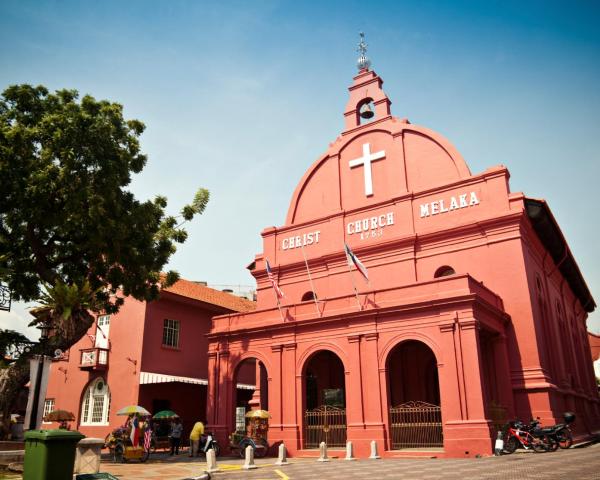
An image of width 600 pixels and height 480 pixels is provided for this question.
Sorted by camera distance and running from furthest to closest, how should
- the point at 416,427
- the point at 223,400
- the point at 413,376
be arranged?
the point at 223,400, the point at 413,376, the point at 416,427

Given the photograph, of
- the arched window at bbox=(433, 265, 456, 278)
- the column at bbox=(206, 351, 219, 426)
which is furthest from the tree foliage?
the arched window at bbox=(433, 265, 456, 278)

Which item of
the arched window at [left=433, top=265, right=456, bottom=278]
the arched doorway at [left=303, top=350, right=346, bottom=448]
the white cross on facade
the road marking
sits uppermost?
the white cross on facade

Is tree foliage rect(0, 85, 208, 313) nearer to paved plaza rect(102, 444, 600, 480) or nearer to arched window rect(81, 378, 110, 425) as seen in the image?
paved plaza rect(102, 444, 600, 480)

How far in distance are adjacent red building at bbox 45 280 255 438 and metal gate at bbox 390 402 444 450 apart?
37.3ft

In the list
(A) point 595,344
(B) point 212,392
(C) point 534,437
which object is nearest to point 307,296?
(B) point 212,392

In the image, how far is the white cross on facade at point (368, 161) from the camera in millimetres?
24281

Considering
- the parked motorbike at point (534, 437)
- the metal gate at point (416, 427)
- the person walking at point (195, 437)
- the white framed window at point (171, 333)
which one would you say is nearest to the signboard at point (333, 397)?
the metal gate at point (416, 427)

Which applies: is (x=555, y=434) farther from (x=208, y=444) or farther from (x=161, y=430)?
(x=161, y=430)

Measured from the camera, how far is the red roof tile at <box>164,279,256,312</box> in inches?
1095

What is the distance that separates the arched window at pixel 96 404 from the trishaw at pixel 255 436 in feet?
27.3

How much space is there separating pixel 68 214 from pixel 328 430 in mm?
11518

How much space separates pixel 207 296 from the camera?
29.8m

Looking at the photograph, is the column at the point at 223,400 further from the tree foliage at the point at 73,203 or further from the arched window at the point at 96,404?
the arched window at the point at 96,404

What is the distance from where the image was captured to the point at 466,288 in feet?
55.6
